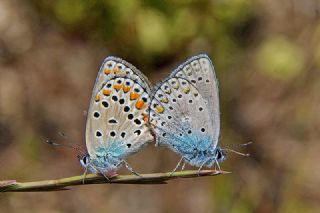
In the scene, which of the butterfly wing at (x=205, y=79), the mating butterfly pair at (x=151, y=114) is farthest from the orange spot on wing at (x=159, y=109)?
the butterfly wing at (x=205, y=79)

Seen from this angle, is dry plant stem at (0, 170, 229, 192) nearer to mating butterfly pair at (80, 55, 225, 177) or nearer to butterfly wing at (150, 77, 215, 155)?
mating butterfly pair at (80, 55, 225, 177)

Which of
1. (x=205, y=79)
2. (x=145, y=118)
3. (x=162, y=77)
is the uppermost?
(x=162, y=77)

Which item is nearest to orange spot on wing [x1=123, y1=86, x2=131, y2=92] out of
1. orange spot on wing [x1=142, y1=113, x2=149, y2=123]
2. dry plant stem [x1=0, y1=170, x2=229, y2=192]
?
orange spot on wing [x1=142, y1=113, x2=149, y2=123]

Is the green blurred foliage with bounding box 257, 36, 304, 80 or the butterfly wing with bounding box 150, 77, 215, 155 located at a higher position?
the green blurred foliage with bounding box 257, 36, 304, 80

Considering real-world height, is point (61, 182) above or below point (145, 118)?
below

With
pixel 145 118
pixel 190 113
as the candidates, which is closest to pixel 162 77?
pixel 190 113

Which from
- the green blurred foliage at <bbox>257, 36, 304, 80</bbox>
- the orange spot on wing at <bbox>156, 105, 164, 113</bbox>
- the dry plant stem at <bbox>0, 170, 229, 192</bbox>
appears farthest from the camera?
the green blurred foliage at <bbox>257, 36, 304, 80</bbox>

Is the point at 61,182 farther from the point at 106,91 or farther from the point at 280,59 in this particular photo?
the point at 280,59
